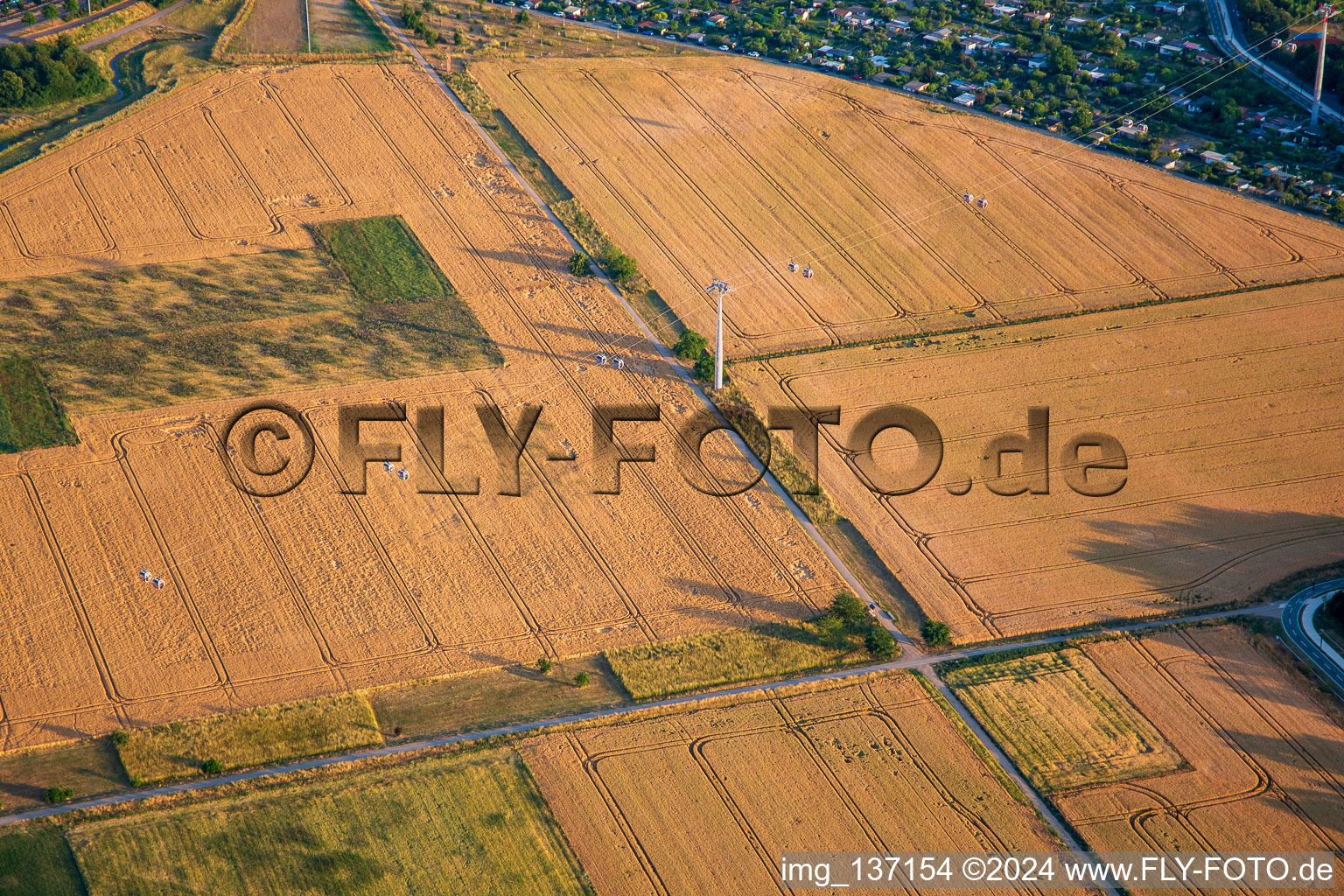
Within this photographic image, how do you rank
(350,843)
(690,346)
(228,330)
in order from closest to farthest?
(350,843) → (690,346) → (228,330)

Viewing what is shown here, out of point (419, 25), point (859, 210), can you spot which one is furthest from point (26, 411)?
point (419, 25)

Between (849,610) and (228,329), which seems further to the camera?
(228,329)

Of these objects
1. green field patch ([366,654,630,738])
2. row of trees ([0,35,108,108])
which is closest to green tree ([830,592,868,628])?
green field patch ([366,654,630,738])

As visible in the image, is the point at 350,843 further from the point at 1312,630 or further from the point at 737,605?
the point at 1312,630

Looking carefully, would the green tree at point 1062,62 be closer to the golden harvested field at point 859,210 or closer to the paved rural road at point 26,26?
the golden harvested field at point 859,210

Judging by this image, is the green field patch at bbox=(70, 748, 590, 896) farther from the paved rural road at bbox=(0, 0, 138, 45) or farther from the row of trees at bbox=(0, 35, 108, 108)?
the paved rural road at bbox=(0, 0, 138, 45)

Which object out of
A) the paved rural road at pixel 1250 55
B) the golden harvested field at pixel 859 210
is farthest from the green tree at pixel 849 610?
the paved rural road at pixel 1250 55
